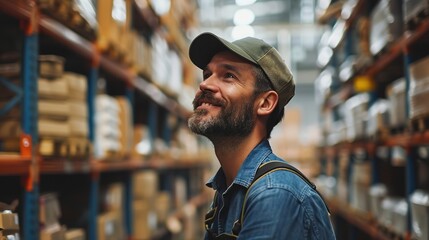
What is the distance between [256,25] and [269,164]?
47.0 ft

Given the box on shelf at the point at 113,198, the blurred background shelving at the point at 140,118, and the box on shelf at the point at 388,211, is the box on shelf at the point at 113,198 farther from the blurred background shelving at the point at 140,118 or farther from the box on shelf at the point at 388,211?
the box on shelf at the point at 388,211

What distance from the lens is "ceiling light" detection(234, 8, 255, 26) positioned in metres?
16.2

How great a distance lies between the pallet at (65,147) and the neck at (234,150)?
151 cm

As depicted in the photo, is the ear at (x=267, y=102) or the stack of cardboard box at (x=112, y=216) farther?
the stack of cardboard box at (x=112, y=216)

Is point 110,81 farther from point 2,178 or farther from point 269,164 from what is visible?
point 269,164

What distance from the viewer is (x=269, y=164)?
2072 millimetres

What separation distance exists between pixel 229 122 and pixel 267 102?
21cm

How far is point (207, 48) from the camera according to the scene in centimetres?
244

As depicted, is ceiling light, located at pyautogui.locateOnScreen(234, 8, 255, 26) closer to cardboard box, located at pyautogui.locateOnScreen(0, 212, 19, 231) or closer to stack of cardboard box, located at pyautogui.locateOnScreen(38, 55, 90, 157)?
stack of cardboard box, located at pyautogui.locateOnScreen(38, 55, 90, 157)

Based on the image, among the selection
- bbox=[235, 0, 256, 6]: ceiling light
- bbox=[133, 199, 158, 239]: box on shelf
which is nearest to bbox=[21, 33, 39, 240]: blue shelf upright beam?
bbox=[133, 199, 158, 239]: box on shelf

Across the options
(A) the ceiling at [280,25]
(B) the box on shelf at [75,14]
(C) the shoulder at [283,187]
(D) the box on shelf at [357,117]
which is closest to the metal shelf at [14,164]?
(B) the box on shelf at [75,14]

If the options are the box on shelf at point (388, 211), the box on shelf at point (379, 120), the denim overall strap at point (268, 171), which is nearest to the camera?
the denim overall strap at point (268, 171)

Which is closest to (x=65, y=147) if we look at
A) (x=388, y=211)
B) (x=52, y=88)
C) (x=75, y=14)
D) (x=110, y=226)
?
(x=52, y=88)

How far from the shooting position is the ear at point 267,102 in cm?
232
